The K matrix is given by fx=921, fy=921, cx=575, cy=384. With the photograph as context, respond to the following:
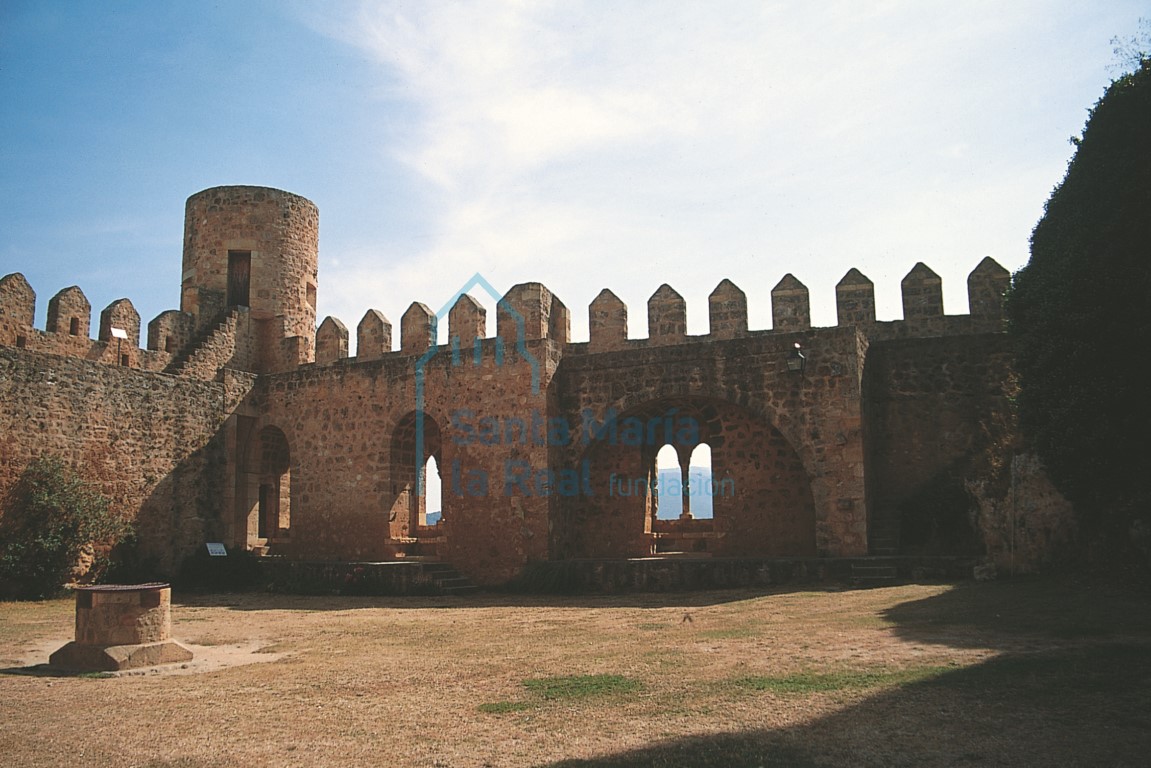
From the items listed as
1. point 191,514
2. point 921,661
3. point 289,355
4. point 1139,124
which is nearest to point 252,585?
point 191,514

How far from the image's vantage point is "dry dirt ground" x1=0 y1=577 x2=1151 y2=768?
464 centimetres

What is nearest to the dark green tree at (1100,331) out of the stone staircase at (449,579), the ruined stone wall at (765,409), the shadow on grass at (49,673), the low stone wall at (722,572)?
the low stone wall at (722,572)

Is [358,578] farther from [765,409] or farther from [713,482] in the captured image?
[765,409]

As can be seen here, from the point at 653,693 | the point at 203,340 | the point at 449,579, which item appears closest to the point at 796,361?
the point at 449,579

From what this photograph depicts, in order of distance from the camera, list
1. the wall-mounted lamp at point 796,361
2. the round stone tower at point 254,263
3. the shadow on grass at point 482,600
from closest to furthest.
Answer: the shadow on grass at point 482,600 → the wall-mounted lamp at point 796,361 → the round stone tower at point 254,263

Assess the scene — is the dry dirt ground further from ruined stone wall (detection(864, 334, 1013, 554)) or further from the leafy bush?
ruined stone wall (detection(864, 334, 1013, 554))

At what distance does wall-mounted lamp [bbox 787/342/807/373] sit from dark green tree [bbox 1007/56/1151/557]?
299 cm

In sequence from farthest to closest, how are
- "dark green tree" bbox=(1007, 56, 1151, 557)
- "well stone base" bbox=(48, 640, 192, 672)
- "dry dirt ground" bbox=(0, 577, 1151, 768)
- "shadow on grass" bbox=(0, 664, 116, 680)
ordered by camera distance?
"dark green tree" bbox=(1007, 56, 1151, 557)
"well stone base" bbox=(48, 640, 192, 672)
"shadow on grass" bbox=(0, 664, 116, 680)
"dry dirt ground" bbox=(0, 577, 1151, 768)

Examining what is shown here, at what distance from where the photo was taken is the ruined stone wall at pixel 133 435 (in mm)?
13891

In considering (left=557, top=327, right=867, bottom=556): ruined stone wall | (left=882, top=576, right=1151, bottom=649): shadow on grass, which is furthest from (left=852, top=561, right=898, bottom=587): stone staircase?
(left=882, top=576, right=1151, bottom=649): shadow on grass

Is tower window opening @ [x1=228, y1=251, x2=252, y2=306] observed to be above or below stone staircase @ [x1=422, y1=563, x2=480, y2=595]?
above

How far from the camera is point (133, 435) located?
1553 cm

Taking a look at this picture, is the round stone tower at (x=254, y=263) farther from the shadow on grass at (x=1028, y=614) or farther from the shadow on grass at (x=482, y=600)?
the shadow on grass at (x=1028, y=614)

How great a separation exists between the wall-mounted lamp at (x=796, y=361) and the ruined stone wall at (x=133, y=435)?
34.3ft
